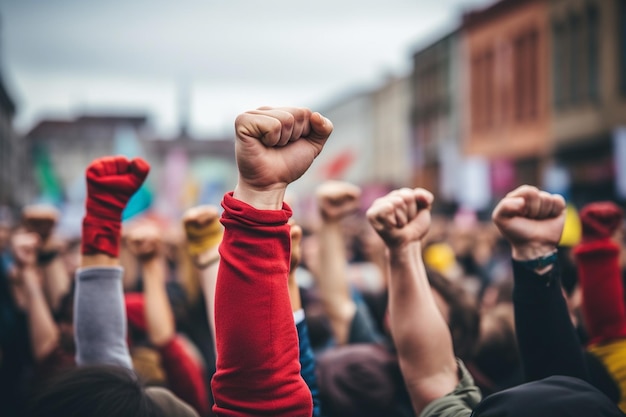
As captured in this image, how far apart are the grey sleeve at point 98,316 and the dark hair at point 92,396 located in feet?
1.14

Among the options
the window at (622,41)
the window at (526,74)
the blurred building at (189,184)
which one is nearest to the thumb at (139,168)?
the blurred building at (189,184)

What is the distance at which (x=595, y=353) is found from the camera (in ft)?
8.91

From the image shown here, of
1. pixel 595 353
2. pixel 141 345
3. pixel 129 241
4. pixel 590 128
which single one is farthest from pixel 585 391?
pixel 590 128

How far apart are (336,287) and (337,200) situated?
529 millimetres

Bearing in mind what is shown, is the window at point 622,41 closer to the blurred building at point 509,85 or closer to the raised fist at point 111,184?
the blurred building at point 509,85

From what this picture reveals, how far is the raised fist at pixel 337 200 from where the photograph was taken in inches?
138

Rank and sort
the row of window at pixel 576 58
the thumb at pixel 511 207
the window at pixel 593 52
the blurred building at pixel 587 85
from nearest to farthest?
the thumb at pixel 511 207 → the blurred building at pixel 587 85 → the window at pixel 593 52 → the row of window at pixel 576 58

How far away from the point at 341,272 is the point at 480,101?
35808mm

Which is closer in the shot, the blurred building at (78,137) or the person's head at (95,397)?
the person's head at (95,397)

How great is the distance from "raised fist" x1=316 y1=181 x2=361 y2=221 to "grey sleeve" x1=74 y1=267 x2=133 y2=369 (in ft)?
3.98

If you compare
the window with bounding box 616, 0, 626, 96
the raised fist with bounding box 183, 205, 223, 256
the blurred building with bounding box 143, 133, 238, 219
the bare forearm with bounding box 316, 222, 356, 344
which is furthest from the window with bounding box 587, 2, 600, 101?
the raised fist with bounding box 183, 205, 223, 256

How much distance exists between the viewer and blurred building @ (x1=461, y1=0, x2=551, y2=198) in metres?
31.8

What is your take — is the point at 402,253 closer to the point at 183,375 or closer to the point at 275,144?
the point at 275,144

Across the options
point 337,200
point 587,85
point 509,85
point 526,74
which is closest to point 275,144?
point 337,200
